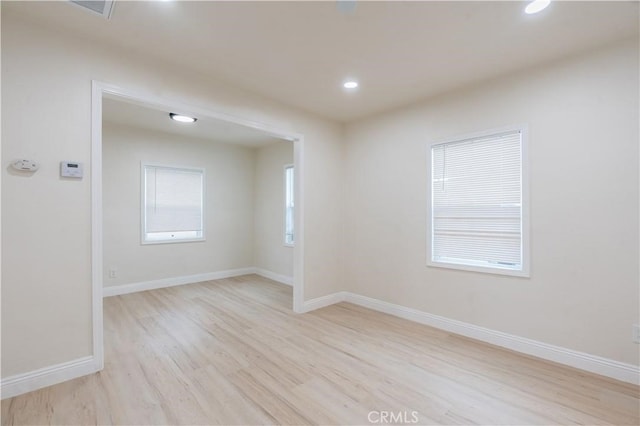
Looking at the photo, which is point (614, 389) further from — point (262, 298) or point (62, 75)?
point (62, 75)

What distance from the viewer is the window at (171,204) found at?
500 centimetres

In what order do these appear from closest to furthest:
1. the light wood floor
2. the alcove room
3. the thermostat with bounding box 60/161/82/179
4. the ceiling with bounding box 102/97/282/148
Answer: the light wood floor
the alcove room
the thermostat with bounding box 60/161/82/179
the ceiling with bounding box 102/97/282/148

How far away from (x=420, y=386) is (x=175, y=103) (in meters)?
3.23

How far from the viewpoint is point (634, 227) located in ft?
7.41

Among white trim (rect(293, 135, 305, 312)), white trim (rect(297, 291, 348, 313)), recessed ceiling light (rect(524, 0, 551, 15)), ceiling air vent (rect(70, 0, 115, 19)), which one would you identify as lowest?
white trim (rect(297, 291, 348, 313))

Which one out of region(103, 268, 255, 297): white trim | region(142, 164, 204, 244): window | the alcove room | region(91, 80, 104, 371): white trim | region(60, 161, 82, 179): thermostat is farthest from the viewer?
region(142, 164, 204, 244): window

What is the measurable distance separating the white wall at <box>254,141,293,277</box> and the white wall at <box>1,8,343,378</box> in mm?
3167

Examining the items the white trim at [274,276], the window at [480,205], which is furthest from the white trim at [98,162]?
the white trim at [274,276]

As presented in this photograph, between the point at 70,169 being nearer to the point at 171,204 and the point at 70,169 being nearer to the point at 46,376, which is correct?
the point at 46,376

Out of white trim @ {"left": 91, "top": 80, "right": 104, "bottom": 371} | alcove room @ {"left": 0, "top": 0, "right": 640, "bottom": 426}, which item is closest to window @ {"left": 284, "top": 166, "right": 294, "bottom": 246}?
alcove room @ {"left": 0, "top": 0, "right": 640, "bottom": 426}

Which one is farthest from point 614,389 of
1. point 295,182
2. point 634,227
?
point 295,182

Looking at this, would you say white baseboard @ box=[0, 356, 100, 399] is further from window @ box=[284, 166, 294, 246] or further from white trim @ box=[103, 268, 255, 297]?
window @ box=[284, 166, 294, 246]

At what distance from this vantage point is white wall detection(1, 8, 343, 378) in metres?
2.05

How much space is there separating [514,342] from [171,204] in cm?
535
